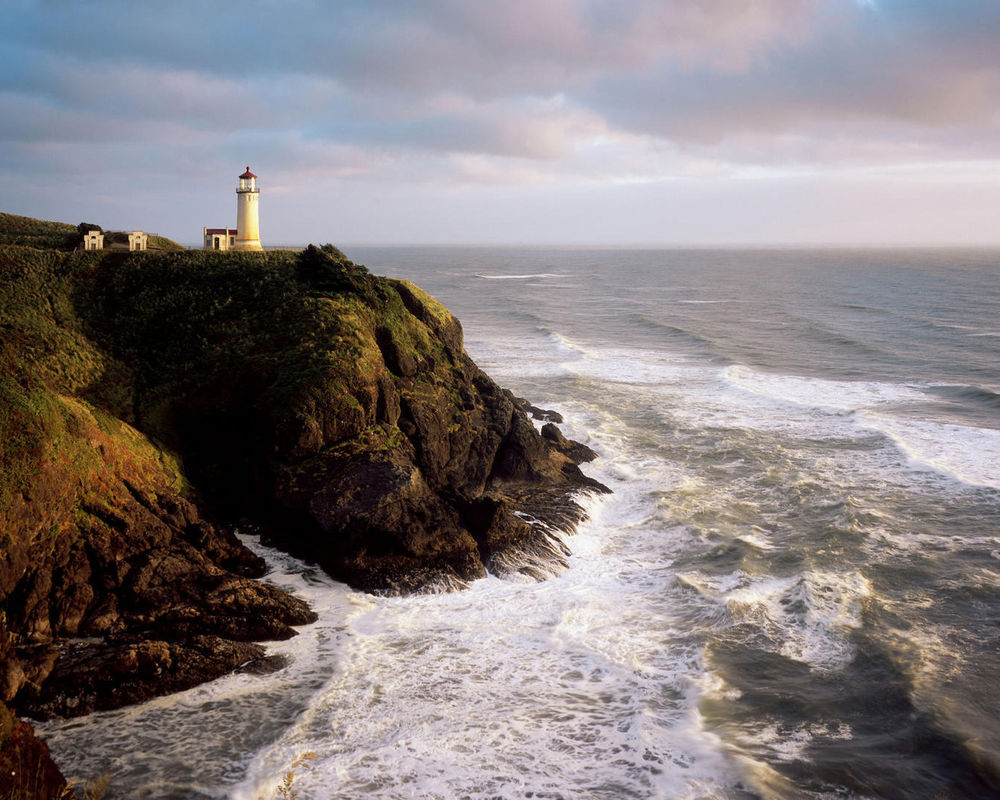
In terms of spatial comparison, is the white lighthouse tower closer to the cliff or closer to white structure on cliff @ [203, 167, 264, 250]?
white structure on cliff @ [203, 167, 264, 250]

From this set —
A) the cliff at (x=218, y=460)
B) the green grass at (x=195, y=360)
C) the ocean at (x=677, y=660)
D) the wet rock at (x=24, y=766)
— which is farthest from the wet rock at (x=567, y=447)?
the wet rock at (x=24, y=766)

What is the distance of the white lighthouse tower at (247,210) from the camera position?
1612 inches

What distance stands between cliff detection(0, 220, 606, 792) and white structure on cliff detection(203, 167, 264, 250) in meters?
6.36

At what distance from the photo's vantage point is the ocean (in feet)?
49.7

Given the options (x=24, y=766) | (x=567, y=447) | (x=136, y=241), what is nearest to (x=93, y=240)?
(x=136, y=241)

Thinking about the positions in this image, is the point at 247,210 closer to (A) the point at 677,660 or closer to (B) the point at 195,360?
(B) the point at 195,360

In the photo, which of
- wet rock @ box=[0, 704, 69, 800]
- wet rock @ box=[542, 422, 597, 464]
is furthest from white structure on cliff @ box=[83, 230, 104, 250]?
wet rock @ box=[0, 704, 69, 800]

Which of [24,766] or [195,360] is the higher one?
[195,360]

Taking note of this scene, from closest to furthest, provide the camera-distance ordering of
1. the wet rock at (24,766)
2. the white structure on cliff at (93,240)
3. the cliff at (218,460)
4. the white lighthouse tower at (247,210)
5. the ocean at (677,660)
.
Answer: the wet rock at (24,766), the ocean at (677,660), the cliff at (218,460), the white structure on cliff at (93,240), the white lighthouse tower at (247,210)

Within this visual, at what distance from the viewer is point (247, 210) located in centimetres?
4112

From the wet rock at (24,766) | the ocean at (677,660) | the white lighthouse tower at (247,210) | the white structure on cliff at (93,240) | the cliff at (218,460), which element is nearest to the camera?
the wet rock at (24,766)

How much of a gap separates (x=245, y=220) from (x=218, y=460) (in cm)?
1973

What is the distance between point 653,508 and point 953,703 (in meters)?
13.1

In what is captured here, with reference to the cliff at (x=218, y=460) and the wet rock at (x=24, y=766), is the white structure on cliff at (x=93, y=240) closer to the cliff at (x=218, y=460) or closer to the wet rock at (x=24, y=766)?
the cliff at (x=218, y=460)
